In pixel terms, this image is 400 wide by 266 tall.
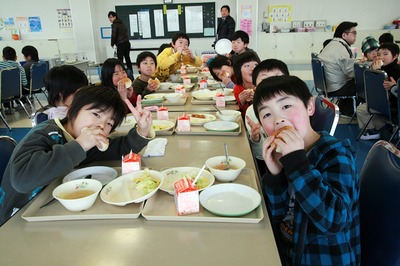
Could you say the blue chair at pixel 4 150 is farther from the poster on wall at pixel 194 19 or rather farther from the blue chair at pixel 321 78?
the poster on wall at pixel 194 19

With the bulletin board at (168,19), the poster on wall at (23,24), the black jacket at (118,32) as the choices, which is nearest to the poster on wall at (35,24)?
the poster on wall at (23,24)

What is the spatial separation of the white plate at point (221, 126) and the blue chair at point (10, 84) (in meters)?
3.70

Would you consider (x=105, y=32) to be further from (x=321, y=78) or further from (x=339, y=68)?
(x=339, y=68)

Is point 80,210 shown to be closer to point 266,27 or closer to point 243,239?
point 243,239

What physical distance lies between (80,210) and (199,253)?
44cm

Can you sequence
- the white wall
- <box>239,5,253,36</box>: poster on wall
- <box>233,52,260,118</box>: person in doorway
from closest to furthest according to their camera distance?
1. <box>233,52,260,118</box>: person in doorway
2. <box>239,5,253,36</box>: poster on wall
3. the white wall

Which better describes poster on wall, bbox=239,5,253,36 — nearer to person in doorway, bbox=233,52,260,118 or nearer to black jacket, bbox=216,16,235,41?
black jacket, bbox=216,16,235,41

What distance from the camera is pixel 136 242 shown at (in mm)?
851

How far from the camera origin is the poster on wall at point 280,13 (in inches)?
357

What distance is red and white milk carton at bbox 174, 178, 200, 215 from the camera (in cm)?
95

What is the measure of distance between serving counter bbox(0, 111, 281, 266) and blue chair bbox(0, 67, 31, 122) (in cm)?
411

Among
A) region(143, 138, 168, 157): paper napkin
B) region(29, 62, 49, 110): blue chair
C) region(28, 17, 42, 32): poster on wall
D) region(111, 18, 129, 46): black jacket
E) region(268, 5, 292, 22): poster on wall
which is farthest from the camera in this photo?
region(28, 17, 42, 32): poster on wall

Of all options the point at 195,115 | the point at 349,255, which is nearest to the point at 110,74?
the point at 195,115

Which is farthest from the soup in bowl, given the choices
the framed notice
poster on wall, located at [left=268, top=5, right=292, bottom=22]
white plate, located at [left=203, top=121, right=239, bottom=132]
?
the framed notice
